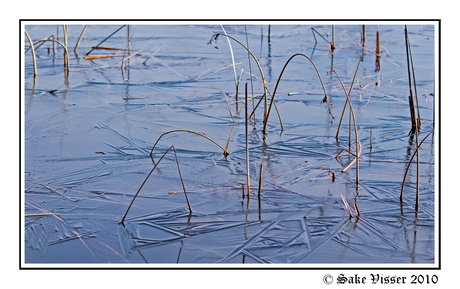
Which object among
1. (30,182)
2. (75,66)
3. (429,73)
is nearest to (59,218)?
(30,182)

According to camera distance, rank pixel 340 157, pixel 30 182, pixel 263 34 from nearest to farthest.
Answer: pixel 30 182, pixel 340 157, pixel 263 34

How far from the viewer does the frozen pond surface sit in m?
1.49

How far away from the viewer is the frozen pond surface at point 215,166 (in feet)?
4.89

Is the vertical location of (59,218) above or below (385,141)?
below

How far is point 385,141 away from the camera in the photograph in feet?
7.78

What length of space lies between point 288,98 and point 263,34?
1.81 metres

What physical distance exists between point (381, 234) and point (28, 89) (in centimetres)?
263

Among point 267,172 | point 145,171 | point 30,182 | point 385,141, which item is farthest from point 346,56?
point 30,182

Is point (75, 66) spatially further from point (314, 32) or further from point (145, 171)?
point (314, 32)

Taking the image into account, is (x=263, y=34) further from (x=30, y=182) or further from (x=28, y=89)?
(x=30, y=182)

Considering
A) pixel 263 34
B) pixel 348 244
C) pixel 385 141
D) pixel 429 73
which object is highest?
pixel 263 34

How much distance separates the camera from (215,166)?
2.11 metres

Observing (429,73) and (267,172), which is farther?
(429,73)

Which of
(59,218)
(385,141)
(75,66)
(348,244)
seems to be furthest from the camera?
(75,66)
